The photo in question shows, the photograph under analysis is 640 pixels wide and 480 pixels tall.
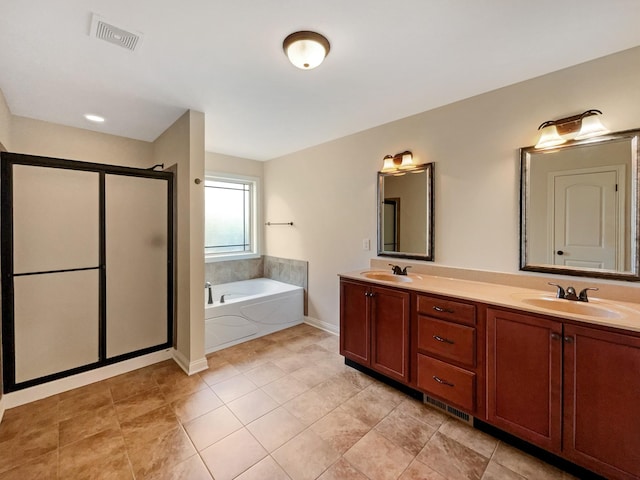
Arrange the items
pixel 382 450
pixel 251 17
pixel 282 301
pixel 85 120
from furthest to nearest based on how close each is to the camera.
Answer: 1. pixel 282 301
2. pixel 85 120
3. pixel 382 450
4. pixel 251 17

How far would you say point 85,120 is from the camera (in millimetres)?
2801

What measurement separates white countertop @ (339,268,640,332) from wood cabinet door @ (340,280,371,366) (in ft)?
0.59

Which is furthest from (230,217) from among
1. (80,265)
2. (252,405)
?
(252,405)

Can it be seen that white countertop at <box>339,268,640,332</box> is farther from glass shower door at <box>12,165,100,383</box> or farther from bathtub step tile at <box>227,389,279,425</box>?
glass shower door at <box>12,165,100,383</box>

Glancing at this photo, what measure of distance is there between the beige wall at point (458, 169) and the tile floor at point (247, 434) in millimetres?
1265

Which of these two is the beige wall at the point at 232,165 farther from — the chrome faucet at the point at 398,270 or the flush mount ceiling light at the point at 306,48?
the chrome faucet at the point at 398,270

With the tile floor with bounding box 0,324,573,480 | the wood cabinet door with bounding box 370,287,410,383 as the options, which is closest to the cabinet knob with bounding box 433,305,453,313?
the wood cabinet door with bounding box 370,287,410,383

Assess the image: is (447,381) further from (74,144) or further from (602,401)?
(74,144)

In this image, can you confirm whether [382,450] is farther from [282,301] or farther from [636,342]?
[282,301]

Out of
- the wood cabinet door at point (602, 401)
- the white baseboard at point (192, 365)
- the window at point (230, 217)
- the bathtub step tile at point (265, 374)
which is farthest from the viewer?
the window at point (230, 217)

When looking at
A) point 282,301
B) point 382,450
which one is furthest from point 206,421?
point 282,301

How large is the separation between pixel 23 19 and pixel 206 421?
264 centimetres

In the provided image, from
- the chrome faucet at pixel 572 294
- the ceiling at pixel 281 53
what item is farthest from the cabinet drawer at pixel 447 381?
the ceiling at pixel 281 53

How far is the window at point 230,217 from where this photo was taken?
4.14 m
